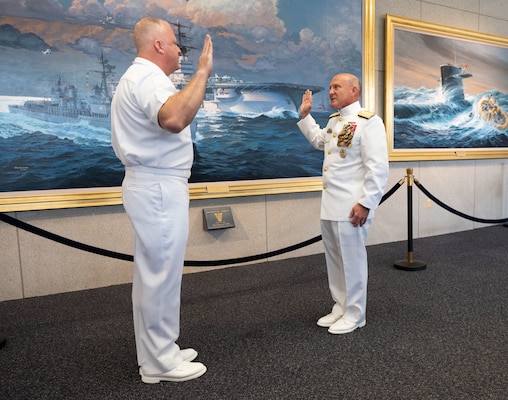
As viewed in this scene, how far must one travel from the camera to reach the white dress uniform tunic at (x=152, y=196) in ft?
7.60

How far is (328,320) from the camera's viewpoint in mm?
3350

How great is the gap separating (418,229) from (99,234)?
4.68 m

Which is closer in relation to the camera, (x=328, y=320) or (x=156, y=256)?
(x=156, y=256)

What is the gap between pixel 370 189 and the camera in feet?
10.0

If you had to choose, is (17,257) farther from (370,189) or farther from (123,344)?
(370,189)

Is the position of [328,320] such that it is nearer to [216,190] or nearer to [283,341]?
[283,341]

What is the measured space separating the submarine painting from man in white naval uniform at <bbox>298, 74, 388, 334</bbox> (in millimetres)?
3210

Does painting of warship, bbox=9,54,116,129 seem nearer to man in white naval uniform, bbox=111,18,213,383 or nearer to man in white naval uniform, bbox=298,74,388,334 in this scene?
man in white naval uniform, bbox=111,18,213,383

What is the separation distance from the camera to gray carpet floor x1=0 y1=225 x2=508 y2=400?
97.2 inches

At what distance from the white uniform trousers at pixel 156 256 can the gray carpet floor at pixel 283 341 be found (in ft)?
0.88

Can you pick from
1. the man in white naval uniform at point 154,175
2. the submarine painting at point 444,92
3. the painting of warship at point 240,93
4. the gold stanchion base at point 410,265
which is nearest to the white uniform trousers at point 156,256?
the man in white naval uniform at point 154,175

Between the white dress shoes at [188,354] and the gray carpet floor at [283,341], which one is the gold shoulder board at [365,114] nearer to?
the gray carpet floor at [283,341]

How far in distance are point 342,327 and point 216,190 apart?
93.4 inches

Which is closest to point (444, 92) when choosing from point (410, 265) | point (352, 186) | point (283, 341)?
point (410, 265)
